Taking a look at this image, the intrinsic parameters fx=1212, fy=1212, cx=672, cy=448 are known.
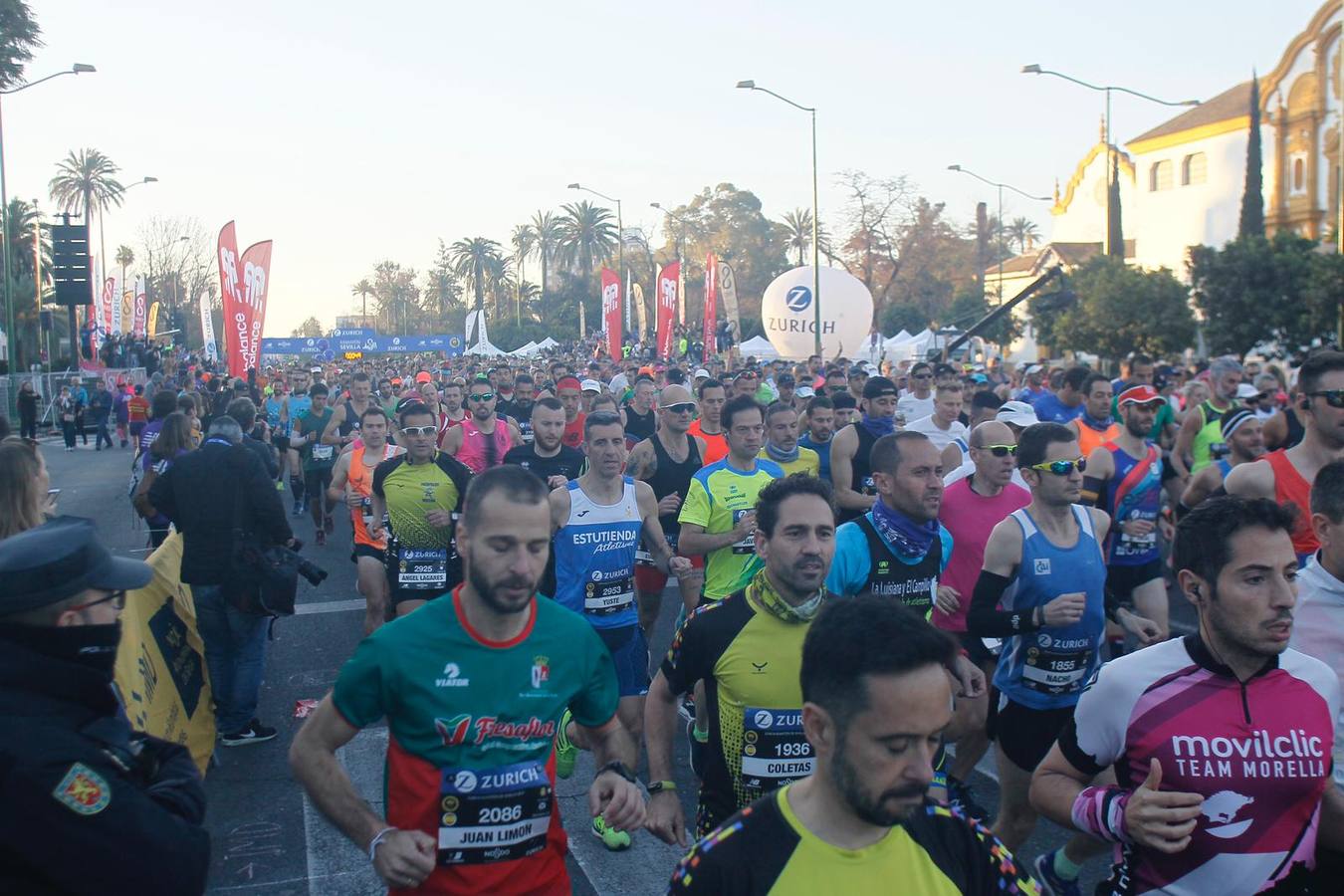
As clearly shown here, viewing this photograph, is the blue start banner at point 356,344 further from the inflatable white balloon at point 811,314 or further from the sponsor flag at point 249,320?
the sponsor flag at point 249,320

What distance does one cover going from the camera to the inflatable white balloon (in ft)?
116

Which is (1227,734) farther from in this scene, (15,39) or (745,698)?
(15,39)

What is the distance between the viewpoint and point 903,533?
16.8 ft

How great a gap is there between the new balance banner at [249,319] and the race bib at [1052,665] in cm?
1729

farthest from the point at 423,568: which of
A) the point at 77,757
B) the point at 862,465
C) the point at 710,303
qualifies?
the point at 710,303

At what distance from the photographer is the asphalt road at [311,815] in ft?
17.7

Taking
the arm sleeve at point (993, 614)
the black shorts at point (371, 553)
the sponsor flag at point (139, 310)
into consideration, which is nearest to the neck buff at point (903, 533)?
the arm sleeve at point (993, 614)

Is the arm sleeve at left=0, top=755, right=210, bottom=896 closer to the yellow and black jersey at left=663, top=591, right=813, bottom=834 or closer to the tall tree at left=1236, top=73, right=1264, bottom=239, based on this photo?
the yellow and black jersey at left=663, top=591, right=813, bottom=834

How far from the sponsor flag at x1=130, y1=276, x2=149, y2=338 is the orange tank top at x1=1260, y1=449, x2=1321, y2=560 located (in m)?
49.3

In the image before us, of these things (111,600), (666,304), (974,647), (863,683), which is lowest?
(974,647)

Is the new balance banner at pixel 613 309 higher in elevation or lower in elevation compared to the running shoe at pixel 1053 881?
higher

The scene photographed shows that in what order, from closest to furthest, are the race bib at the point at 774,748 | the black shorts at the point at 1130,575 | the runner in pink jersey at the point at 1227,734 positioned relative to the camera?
the runner in pink jersey at the point at 1227,734
the race bib at the point at 774,748
the black shorts at the point at 1130,575

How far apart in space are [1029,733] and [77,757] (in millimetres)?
3884

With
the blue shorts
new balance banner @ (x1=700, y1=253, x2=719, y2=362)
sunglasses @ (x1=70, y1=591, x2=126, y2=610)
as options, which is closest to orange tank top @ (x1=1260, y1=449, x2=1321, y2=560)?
the blue shorts
